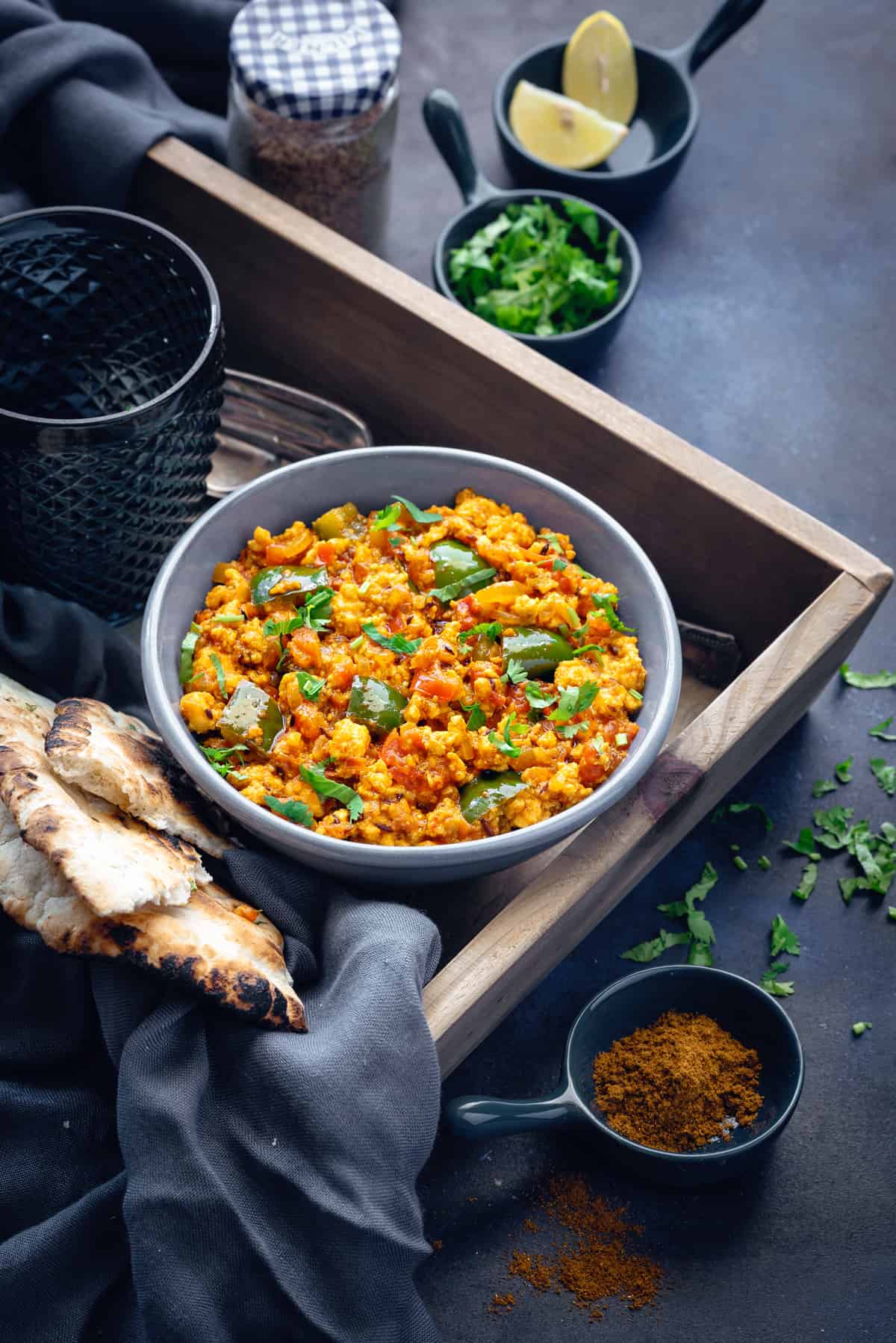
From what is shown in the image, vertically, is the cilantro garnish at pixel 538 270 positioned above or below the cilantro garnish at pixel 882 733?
above

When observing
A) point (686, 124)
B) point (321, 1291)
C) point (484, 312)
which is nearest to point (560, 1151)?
Answer: point (321, 1291)

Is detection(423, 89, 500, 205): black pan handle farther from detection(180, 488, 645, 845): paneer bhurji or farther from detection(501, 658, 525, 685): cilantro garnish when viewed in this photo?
detection(501, 658, 525, 685): cilantro garnish

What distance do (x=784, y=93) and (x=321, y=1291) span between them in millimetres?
3126

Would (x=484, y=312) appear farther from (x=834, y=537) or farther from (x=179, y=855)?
(x=179, y=855)

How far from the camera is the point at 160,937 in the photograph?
1.72 m

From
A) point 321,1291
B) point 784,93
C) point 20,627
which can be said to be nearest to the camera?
point 321,1291

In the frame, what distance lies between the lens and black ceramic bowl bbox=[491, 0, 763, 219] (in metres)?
3.04

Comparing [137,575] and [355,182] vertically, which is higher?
[355,182]

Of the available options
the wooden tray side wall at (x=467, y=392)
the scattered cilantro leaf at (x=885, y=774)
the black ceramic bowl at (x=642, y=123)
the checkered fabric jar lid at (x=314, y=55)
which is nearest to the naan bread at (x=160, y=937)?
the wooden tray side wall at (x=467, y=392)

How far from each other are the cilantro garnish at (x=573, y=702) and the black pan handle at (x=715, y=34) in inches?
75.5

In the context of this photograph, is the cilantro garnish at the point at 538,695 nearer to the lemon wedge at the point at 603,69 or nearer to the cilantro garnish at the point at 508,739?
the cilantro garnish at the point at 508,739

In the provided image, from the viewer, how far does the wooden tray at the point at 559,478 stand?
6.61ft

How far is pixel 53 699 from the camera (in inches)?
89.0

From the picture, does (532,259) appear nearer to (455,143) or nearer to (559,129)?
(455,143)
